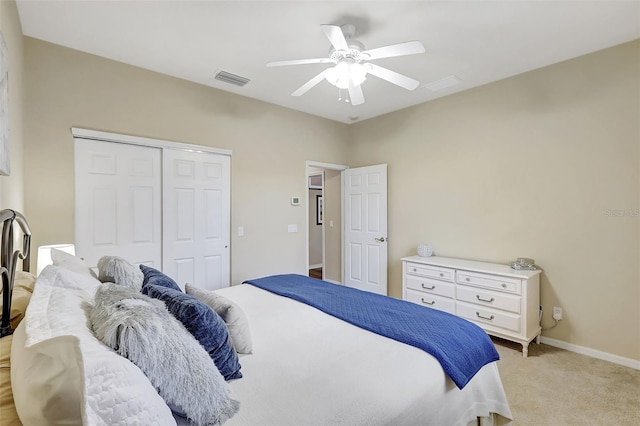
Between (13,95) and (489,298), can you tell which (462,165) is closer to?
(489,298)

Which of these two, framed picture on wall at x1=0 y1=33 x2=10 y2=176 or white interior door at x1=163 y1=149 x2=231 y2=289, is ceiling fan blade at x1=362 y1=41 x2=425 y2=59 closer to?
framed picture on wall at x1=0 y1=33 x2=10 y2=176

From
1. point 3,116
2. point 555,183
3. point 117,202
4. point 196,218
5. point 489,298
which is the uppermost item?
point 3,116

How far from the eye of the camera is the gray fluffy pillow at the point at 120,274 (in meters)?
1.71

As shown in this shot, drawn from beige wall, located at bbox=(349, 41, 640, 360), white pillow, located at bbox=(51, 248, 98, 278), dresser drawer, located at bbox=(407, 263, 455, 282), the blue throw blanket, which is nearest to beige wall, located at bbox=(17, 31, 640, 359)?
beige wall, located at bbox=(349, 41, 640, 360)

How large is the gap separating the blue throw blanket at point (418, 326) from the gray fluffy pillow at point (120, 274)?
3.28ft

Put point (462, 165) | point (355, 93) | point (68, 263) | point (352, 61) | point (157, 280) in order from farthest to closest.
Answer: point (462, 165) → point (355, 93) → point (352, 61) → point (68, 263) → point (157, 280)

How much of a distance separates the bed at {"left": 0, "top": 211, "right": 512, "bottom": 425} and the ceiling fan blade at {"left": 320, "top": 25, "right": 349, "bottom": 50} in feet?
5.63

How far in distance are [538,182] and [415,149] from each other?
1517mm

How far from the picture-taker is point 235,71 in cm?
324

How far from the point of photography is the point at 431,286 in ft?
11.8

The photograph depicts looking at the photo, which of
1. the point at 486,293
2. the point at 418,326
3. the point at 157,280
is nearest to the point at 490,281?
the point at 486,293

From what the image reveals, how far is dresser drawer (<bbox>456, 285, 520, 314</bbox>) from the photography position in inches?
118

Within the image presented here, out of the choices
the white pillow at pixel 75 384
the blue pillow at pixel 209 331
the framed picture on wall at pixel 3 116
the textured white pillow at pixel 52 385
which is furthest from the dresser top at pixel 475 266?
the framed picture on wall at pixel 3 116

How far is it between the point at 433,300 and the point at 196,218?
9.40 feet
